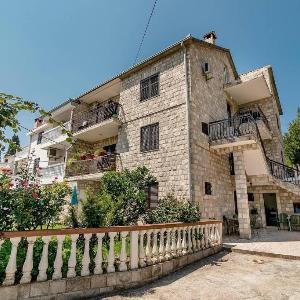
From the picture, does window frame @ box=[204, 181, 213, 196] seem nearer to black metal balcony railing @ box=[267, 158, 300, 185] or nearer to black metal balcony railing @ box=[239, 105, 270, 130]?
black metal balcony railing @ box=[239, 105, 270, 130]

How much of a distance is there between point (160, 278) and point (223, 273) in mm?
1629

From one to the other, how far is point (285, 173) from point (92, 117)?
13.3 metres

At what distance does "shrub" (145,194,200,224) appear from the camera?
7992 mm

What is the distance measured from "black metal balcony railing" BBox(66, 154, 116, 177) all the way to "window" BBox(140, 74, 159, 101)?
156 inches

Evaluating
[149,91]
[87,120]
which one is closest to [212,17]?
[149,91]

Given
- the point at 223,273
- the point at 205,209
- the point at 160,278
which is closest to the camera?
the point at 160,278

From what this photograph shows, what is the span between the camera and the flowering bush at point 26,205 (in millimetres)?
4844

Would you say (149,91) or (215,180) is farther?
(149,91)

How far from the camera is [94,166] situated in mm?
15844

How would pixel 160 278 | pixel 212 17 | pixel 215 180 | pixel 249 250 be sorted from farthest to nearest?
pixel 215 180 < pixel 249 250 < pixel 212 17 < pixel 160 278

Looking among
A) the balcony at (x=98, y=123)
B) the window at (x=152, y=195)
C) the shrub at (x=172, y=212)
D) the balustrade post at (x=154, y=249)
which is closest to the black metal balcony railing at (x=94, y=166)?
the balcony at (x=98, y=123)

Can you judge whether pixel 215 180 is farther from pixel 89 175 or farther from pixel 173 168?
pixel 89 175

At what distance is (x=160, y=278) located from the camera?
218 inches

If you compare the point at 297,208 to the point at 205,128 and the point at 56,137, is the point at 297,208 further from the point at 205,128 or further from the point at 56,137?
the point at 56,137
